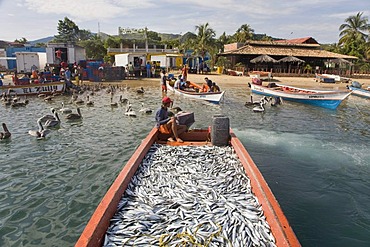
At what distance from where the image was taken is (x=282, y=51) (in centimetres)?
4328

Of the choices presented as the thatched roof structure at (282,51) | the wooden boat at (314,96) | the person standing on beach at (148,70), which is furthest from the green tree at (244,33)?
the wooden boat at (314,96)

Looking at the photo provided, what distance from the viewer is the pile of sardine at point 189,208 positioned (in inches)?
173

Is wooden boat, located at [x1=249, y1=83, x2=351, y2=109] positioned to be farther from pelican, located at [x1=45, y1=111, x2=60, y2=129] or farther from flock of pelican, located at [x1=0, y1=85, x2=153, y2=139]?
pelican, located at [x1=45, y1=111, x2=60, y2=129]

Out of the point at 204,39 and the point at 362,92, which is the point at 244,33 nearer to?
the point at 204,39

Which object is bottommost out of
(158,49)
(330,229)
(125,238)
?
(330,229)

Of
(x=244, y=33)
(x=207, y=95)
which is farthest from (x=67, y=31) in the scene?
(x=207, y=95)

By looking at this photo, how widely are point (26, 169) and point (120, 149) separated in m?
3.28

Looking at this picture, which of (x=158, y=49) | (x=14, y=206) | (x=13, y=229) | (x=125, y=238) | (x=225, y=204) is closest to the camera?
(x=125, y=238)

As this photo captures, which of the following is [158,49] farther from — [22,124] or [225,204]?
[225,204]

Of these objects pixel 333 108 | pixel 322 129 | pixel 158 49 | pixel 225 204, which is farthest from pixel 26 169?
pixel 158 49

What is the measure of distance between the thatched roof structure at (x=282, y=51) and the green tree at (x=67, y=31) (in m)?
77.9

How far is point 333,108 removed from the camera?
20.8m

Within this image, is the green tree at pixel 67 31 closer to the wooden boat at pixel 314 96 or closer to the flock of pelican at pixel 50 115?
the flock of pelican at pixel 50 115

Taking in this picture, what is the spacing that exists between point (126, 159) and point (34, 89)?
16735mm
